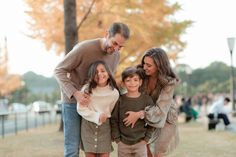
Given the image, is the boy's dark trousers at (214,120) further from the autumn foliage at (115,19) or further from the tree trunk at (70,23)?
the tree trunk at (70,23)

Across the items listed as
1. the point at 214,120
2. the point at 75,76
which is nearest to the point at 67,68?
the point at 75,76

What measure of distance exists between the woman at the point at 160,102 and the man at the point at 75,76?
0.36 m

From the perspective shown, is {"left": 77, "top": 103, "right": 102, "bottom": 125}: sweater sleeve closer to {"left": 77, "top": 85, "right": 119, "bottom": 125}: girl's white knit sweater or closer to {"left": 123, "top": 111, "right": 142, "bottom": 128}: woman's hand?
{"left": 77, "top": 85, "right": 119, "bottom": 125}: girl's white knit sweater

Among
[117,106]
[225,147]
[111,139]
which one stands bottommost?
[225,147]

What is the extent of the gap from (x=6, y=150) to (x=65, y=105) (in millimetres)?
5932

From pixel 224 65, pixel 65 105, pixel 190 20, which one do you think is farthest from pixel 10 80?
pixel 224 65

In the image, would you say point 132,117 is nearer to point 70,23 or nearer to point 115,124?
point 115,124

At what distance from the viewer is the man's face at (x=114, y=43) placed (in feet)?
12.8

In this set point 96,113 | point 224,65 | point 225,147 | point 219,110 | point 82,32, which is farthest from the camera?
point 224,65

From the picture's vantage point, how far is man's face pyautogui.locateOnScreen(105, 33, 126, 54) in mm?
3896

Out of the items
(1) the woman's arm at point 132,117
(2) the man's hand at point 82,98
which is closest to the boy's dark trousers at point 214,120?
(1) the woman's arm at point 132,117

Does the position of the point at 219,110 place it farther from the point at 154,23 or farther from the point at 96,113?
the point at 96,113

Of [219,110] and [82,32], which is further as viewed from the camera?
[219,110]

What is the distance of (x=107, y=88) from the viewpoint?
4152mm
